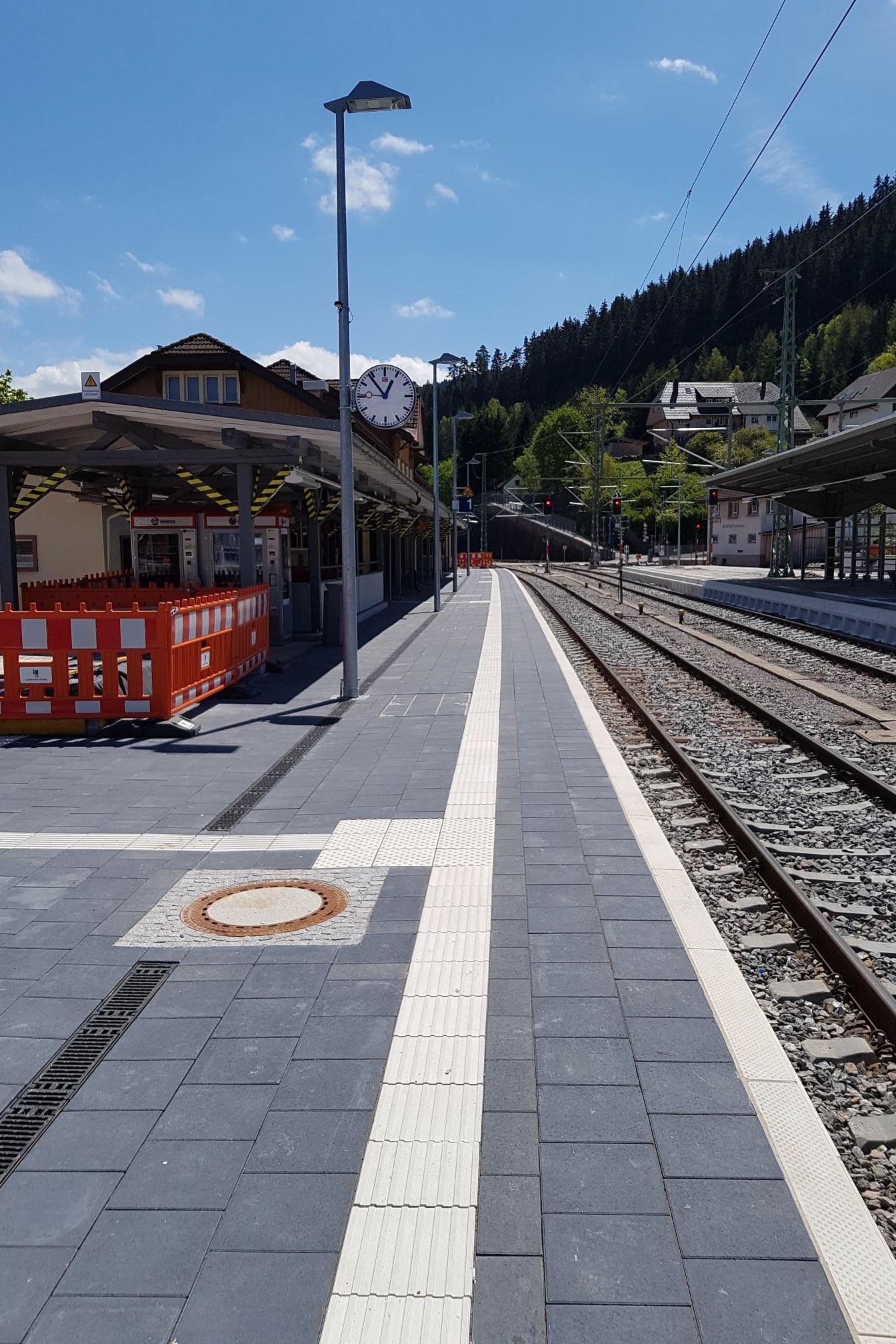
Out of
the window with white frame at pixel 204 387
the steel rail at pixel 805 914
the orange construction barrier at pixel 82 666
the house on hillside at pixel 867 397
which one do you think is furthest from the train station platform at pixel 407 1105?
the house on hillside at pixel 867 397

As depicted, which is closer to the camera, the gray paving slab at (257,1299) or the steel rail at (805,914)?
the gray paving slab at (257,1299)

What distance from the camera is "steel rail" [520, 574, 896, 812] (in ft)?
26.1

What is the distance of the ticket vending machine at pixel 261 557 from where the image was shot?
19078mm

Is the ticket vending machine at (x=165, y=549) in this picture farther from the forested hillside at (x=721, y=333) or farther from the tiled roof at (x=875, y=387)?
the forested hillside at (x=721, y=333)

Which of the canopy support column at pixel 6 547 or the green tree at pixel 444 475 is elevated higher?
the green tree at pixel 444 475

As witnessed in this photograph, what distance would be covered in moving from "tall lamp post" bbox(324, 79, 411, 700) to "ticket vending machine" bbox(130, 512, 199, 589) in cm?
759

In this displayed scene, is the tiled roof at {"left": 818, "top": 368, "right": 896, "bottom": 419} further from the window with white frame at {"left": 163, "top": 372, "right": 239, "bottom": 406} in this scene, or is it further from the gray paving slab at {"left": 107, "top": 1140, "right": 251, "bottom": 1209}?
the gray paving slab at {"left": 107, "top": 1140, "right": 251, "bottom": 1209}

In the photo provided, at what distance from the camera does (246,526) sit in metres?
15.5

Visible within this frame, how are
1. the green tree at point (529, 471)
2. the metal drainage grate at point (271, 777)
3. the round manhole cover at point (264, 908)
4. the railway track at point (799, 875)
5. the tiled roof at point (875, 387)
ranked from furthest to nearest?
the green tree at point (529, 471)
the tiled roof at point (875, 387)
the metal drainage grate at point (271, 777)
the round manhole cover at point (264, 908)
the railway track at point (799, 875)

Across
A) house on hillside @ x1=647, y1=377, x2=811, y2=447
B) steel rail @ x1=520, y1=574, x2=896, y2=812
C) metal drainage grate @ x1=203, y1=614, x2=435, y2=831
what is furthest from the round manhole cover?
house on hillside @ x1=647, y1=377, x2=811, y2=447

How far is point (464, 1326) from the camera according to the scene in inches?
97.7

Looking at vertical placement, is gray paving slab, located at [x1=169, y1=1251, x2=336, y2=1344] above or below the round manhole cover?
below

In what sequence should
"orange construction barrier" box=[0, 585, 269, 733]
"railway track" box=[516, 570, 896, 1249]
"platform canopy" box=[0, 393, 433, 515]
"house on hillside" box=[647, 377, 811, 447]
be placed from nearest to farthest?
"railway track" box=[516, 570, 896, 1249] < "orange construction barrier" box=[0, 585, 269, 733] < "platform canopy" box=[0, 393, 433, 515] < "house on hillside" box=[647, 377, 811, 447]

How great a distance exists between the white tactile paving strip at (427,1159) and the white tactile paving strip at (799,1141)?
90 centimetres
